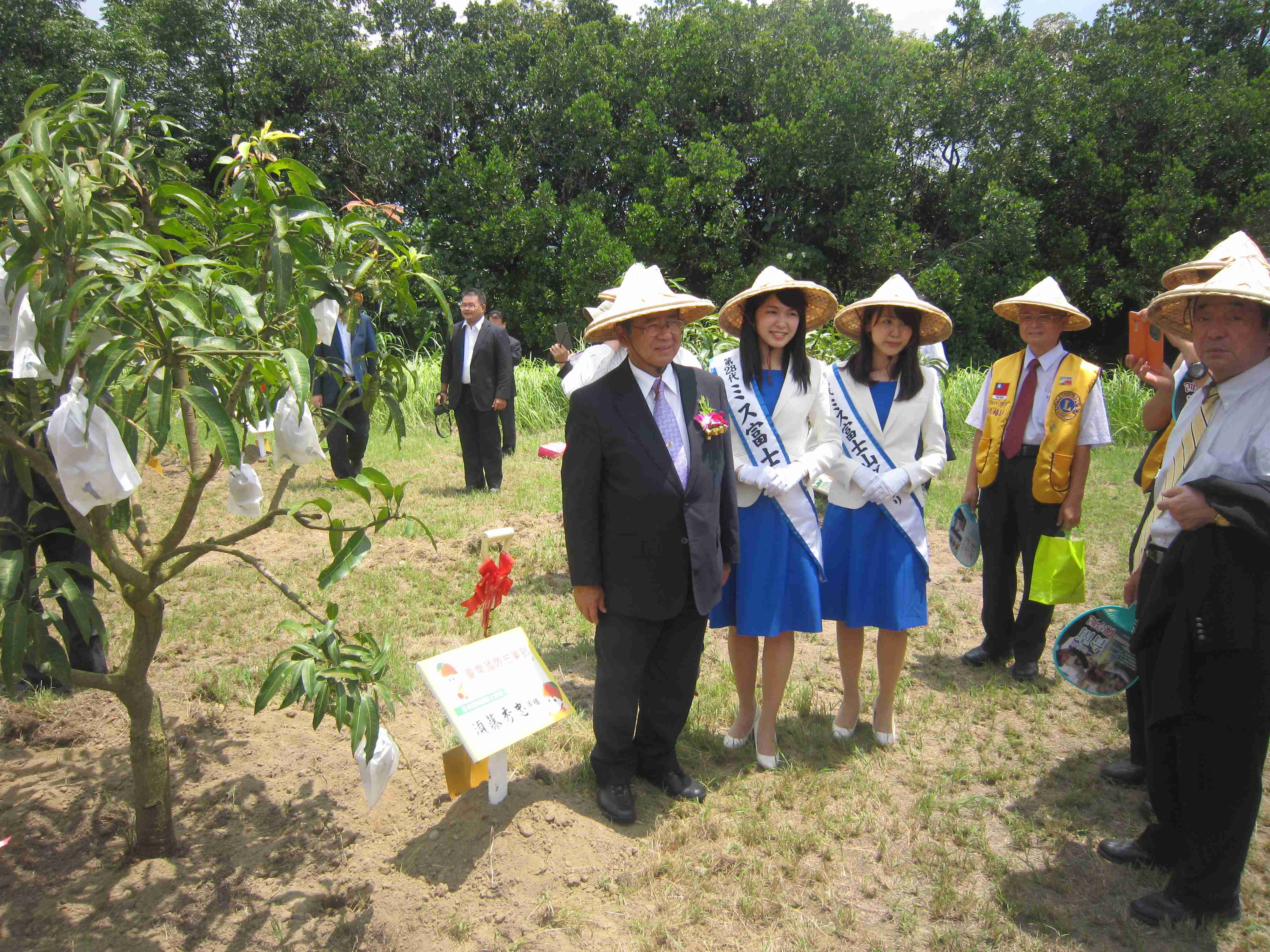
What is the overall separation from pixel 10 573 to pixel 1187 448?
10.9 ft

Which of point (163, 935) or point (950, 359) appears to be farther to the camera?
point (950, 359)

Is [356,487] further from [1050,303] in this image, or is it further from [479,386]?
[479,386]

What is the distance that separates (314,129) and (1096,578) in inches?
680

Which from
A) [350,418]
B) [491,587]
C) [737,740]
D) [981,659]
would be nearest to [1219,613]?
[737,740]

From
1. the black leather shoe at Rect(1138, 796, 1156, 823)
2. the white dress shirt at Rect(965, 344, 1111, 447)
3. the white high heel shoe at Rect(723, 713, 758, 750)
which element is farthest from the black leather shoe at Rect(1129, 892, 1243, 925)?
the white dress shirt at Rect(965, 344, 1111, 447)

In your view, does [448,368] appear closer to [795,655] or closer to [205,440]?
[795,655]

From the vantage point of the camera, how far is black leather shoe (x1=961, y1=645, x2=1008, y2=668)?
451cm

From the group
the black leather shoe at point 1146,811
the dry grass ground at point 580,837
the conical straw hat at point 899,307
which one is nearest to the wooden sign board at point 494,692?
the dry grass ground at point 580,837

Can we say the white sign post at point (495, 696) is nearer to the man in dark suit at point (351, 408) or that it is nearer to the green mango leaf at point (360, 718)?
the green mango leaf at point (360, 718)

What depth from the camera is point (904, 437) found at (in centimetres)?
347

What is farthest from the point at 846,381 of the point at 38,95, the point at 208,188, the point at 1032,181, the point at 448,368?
the point at 208,188

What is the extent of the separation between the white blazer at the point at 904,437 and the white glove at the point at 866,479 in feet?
0.04

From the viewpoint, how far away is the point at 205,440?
227 cm

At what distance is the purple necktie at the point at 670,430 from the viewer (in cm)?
290
